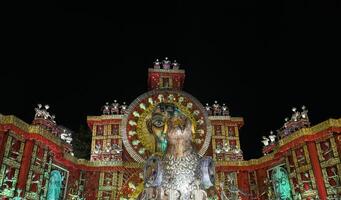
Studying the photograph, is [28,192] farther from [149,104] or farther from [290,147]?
[290,147]

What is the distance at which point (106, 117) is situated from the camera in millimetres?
24188

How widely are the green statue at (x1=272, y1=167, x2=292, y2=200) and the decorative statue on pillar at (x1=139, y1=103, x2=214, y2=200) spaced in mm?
12817

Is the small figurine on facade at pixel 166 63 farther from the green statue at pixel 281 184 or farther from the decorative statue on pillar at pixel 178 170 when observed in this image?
the decorative statue on pillar at pixel 178 170

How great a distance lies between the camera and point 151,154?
21562 millimetres

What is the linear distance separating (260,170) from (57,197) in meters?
13.0

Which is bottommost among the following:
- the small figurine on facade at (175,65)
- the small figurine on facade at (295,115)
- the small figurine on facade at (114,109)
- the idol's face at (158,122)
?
the idol's face at (158,122)

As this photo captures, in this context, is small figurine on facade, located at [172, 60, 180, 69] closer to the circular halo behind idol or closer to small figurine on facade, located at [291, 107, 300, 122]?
the circular halo behind idol

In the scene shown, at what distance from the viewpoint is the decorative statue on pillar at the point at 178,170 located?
7.89m

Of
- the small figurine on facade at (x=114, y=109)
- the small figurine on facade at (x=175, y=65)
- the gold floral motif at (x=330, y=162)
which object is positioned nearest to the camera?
the gold floral motif at (x=330, y=162)

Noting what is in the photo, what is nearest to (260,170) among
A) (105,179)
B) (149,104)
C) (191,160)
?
(149,104)

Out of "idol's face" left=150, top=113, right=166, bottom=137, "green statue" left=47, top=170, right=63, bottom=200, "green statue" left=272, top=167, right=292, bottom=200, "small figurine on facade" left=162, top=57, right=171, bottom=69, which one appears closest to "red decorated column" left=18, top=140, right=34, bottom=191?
"green statue" left=47, top=170, right=63, bottom=200

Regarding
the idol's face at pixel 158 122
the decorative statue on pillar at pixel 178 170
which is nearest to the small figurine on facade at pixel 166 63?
the idol's face at pixel 158 122

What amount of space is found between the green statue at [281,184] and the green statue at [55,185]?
1309 centimetres

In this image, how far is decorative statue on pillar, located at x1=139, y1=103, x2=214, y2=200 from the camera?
7.89 meters
